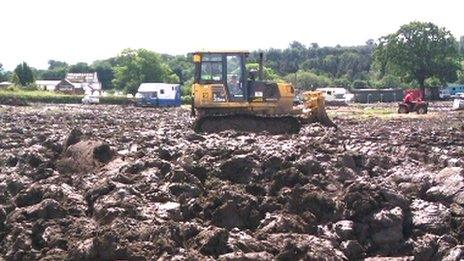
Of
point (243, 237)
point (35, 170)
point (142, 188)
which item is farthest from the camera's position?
point (35, 170)

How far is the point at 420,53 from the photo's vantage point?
93.6 meters

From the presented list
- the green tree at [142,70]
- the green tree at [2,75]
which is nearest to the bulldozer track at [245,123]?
the green tree at [142,70]

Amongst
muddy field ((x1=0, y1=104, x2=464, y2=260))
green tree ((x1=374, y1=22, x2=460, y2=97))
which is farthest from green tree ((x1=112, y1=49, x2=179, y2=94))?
muddy field ((x1=0, y1=104, x2=464, y2=260))

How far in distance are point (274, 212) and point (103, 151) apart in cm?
528

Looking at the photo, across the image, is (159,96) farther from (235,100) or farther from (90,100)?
(235,100)

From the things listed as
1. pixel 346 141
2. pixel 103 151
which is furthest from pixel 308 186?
pixel 346 141

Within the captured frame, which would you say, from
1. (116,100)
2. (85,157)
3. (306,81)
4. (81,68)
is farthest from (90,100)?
(81,68)

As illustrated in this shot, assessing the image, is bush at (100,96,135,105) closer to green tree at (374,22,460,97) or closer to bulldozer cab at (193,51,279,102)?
green tree at (374,22,460,97)

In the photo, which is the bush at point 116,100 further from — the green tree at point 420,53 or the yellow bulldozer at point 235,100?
the yellow bulldozer at point 235,100

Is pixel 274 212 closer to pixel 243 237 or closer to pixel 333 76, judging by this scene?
pixel 243 237

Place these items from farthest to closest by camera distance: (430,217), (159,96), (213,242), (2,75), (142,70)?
(2,75) < (142,70) < (159,96) < (430,217) < (213,242)

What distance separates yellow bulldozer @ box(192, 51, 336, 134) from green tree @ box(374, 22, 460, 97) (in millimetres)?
70441

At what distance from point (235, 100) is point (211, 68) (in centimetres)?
137

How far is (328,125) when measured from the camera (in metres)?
26.3
